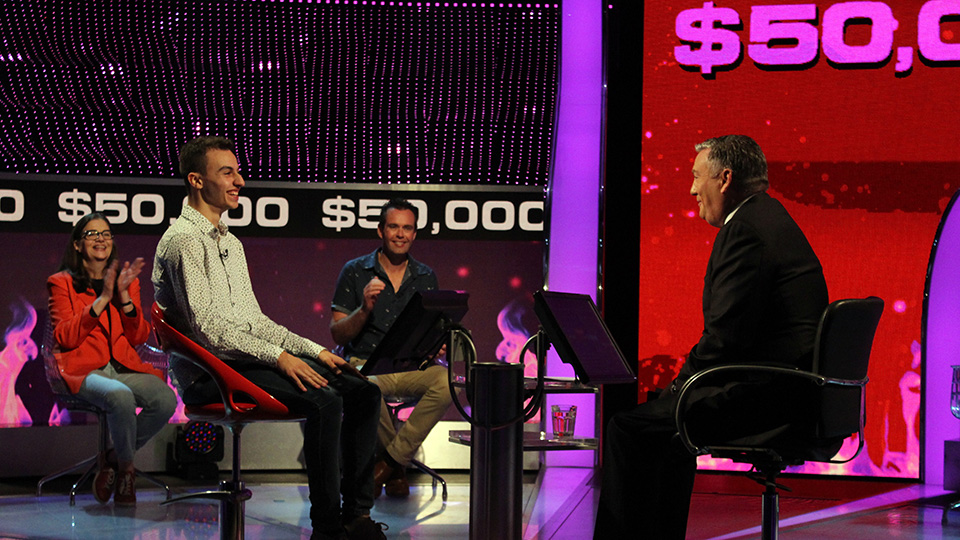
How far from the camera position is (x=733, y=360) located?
2.58 m

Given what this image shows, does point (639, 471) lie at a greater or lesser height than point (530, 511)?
greater

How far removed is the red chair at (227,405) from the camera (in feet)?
9.62

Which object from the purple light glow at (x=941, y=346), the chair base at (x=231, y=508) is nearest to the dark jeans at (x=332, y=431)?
the chair base at (x=231, y=508)

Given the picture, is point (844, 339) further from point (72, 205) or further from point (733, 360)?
point (72, 205)

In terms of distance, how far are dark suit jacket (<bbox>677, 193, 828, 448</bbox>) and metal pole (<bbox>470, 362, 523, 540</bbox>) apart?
1.95ft

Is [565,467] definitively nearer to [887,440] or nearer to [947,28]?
[887,440]

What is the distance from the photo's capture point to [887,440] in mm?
4617

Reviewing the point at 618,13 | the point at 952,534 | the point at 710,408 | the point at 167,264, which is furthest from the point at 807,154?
the point at 167,264

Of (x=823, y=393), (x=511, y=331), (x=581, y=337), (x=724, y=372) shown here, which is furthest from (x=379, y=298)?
(x=823, y=393)

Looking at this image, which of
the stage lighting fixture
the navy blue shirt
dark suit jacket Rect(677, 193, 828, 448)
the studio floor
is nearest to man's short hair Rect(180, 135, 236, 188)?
the studio floor

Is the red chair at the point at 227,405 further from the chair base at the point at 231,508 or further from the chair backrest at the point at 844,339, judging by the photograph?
the chair backrest at the point at 844,339

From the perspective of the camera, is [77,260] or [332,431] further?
[77,260]

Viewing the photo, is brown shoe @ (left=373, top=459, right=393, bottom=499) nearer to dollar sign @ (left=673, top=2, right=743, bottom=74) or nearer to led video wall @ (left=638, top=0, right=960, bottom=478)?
led video wall @ (left=638, top=0, right=960, bottom=478)

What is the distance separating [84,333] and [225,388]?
1.85 m
